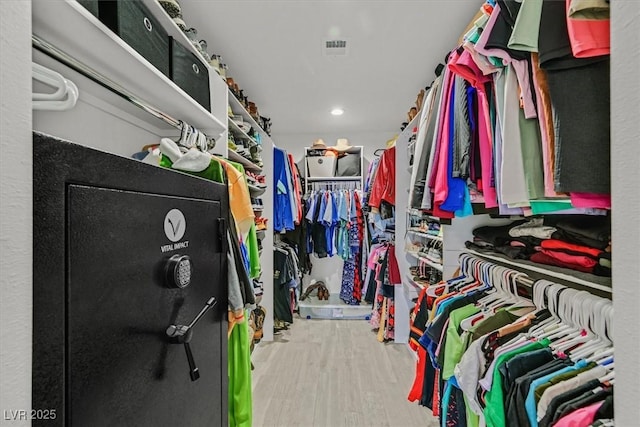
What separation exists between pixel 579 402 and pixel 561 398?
0.03 meters

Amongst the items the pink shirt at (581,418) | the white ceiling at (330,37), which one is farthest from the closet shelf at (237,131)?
the pink shirt at (581,418)

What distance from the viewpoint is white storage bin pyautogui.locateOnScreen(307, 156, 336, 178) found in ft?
13.4

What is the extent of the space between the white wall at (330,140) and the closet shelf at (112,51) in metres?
2.86

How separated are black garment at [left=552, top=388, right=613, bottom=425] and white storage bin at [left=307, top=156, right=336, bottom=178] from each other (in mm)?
3550

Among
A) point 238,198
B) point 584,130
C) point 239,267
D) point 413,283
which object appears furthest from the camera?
point 413,283

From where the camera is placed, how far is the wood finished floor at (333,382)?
1951 mm

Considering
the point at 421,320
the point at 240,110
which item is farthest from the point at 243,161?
the point at 421,320

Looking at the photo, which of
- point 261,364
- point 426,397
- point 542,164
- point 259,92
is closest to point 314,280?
point 261,364

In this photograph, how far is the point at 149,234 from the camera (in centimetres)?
63

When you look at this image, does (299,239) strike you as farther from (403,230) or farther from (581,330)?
(581,330)

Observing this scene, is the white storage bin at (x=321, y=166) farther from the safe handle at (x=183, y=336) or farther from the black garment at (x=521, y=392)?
the safe handle at (x=183, y=336)

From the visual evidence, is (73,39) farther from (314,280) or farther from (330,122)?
(314,280)

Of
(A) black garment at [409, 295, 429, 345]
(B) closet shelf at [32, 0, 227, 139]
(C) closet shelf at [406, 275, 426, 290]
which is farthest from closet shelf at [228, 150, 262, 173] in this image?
(C) closet shelf at [406, 275, 426, 290]

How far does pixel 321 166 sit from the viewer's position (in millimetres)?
4105
